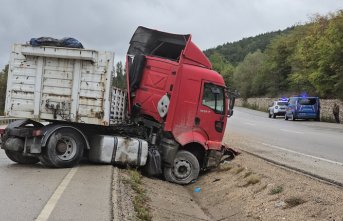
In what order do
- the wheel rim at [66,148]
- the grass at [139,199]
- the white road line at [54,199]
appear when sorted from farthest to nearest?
1. the wheel rim at [66,148]
2. the grass at [139,199]
3. the white road line at [54,199]

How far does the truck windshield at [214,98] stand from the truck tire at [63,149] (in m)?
3.15

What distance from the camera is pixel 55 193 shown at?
809cm

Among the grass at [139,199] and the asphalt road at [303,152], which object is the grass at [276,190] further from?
the grass at [139,199]

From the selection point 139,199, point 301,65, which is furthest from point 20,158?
point 301,65

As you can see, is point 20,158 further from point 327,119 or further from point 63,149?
point 327,119

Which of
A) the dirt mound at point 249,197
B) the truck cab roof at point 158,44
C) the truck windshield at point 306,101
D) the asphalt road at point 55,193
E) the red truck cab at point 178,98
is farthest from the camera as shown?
the truck windshield at point 306,101

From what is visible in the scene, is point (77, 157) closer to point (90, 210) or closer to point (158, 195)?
point (158, 195)

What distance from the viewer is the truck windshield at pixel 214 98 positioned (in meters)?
12.2

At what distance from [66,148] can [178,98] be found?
276 cm

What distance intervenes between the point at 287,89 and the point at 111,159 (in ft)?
215

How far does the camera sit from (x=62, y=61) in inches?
435

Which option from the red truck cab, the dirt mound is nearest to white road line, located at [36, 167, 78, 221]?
the dirt mound

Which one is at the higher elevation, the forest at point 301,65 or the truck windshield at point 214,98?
the forest at point 301,65

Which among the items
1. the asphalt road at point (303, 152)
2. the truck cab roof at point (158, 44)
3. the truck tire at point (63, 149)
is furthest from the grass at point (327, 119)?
the truck tire at point (63, 149)
